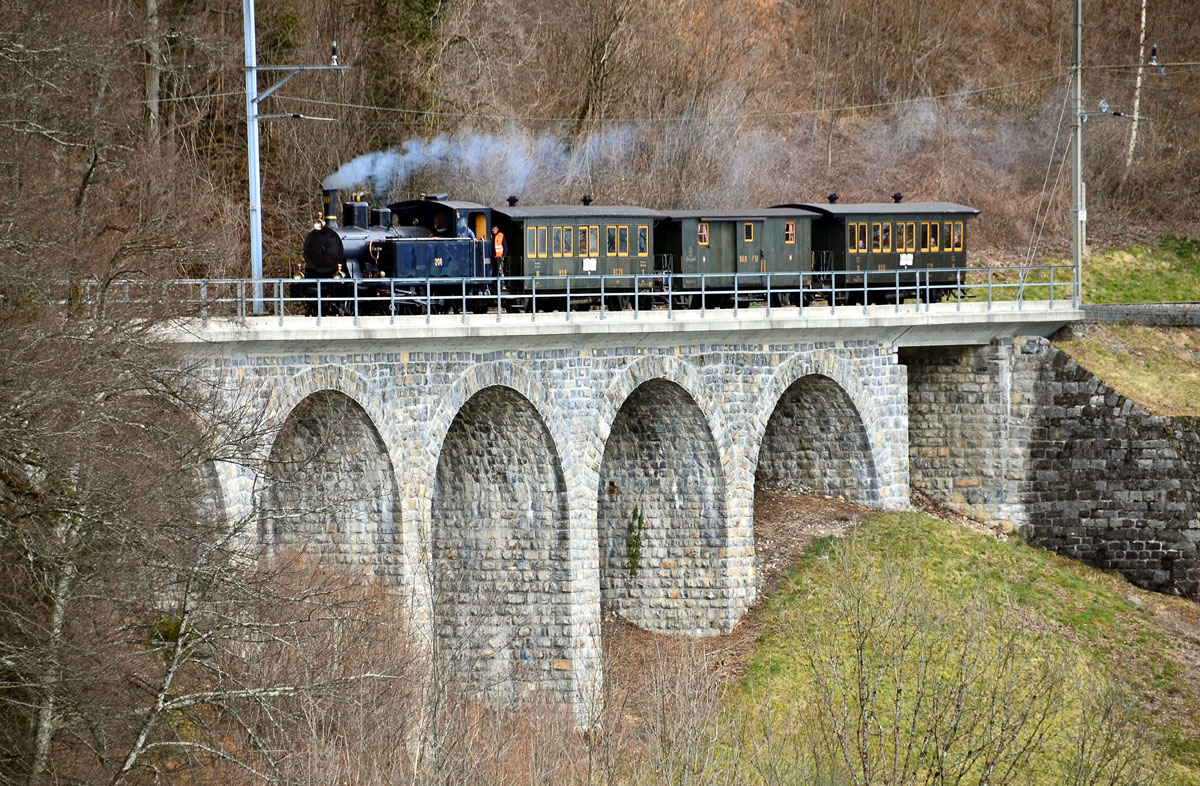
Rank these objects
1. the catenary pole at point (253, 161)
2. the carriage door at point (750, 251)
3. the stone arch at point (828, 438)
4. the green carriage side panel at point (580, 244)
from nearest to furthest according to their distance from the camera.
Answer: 1. the catenary pole at point (253, 161)
2. the green carriage side panel at point (580, 244)
3. the stone arch at point (828, 438)
4. the carriage door at point (750, 251)

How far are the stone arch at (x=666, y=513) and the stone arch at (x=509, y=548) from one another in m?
2.06

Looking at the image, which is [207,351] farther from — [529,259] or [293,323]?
[529,259]

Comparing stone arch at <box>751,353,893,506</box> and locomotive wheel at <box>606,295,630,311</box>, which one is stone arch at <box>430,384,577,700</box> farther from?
stone arch at <box>751,353,893,506</box>

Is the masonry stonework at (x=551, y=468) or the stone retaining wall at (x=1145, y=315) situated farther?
the stone retaining wall at (x=1145, y=315)

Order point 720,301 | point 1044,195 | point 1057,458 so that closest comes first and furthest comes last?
point 1057,458 < point 720,301 < point 1044,195

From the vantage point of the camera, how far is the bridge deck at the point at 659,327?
89.6 feet

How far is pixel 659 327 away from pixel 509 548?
4.82 metres

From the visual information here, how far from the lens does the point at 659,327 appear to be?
3139 centimetres

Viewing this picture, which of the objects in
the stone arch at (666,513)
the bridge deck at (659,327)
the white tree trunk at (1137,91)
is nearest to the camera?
the bridge deck at (659,327)

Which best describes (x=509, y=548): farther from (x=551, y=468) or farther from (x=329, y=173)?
(x=329, y=173)

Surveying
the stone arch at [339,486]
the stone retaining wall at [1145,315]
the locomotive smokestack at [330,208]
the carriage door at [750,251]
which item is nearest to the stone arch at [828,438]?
the carriage door at [750,251]

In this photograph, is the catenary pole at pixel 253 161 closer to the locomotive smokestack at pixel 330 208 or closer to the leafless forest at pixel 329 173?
the leafless forest at pixel 329 173

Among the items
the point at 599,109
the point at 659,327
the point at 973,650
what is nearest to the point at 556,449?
the point at 659,327

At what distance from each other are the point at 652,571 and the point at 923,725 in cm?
641
